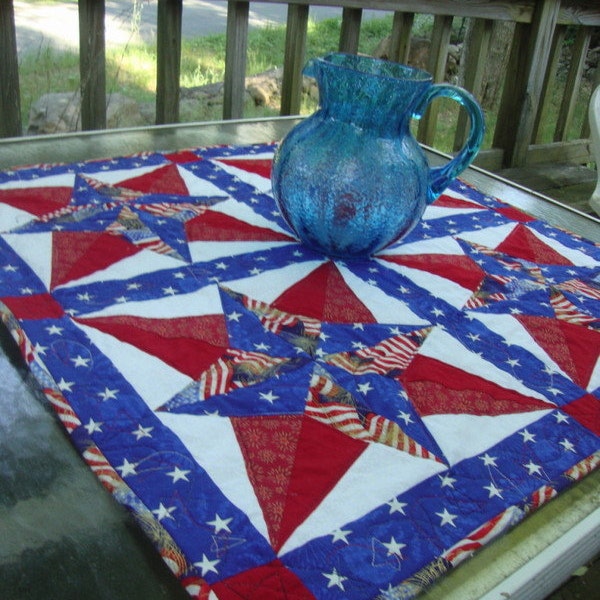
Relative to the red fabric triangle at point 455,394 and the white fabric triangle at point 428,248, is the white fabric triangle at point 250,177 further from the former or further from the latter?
the red fabric triangle at point 455,394

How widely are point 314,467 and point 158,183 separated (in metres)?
0.61

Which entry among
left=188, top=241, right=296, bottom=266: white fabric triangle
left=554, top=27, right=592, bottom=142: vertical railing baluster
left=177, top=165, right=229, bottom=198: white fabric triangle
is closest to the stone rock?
left=554, top=27, right=592, bottom=142: vertical railing baluster

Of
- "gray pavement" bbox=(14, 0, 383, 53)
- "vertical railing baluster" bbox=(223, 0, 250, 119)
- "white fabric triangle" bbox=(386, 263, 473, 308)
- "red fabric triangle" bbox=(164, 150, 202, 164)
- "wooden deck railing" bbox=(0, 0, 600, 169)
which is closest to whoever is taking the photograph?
"white fabric triangle" bbox=(386, 263, 473, 308)

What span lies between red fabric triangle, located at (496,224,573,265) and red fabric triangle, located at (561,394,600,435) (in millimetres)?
324

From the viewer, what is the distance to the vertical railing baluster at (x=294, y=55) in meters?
1.75

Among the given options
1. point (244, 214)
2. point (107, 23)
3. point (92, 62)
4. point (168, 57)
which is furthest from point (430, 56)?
point (107, 23)

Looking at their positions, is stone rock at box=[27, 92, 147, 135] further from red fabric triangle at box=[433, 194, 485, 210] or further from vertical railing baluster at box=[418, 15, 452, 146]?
red fabric triangle at box=[433, 194, 485, 210]

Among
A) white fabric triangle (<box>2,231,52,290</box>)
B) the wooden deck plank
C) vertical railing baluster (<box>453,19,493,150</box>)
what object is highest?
vertical railing baluster (<box>453,19,493,150</box>)

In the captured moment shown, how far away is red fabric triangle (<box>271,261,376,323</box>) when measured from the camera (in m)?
0.69

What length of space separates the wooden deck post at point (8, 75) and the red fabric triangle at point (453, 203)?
38.8 inches

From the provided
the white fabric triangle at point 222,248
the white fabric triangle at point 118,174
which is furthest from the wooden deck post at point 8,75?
the white fabric triangle at point 222,248

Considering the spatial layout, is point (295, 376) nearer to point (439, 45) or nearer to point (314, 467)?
point (314, 467)

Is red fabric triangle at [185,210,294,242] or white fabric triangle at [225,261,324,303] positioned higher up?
red fabric triangle at [185,210,294,242]

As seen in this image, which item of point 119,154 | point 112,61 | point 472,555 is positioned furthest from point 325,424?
point 112,61
